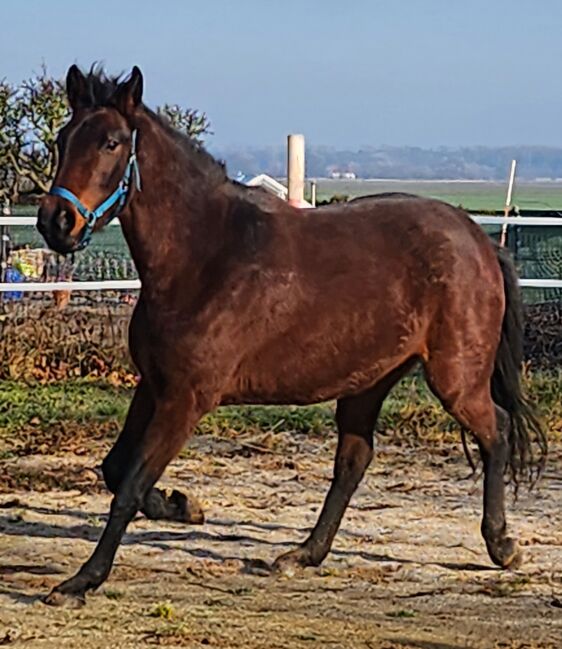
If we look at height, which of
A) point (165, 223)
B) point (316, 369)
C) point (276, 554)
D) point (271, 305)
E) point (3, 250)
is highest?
point (165, 223)

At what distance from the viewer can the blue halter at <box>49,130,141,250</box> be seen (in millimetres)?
5785

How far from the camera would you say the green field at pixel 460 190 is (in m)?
31.5

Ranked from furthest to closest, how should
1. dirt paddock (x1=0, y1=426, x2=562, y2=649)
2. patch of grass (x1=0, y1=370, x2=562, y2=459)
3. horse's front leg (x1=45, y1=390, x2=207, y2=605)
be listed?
patch of grass (x1=0, y1=370, x2=562, y2=459), horse's front leg (x1=45, y1=390, x2=207, y2=605), dirt paddock (x1=0, y1=426, x2=562, y2=649)

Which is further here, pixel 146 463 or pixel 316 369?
pixel 316 369

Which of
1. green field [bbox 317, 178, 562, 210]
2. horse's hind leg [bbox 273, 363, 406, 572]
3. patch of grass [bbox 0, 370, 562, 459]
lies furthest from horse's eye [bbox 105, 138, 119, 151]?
green field [bbox 317, 178, 562, 210]

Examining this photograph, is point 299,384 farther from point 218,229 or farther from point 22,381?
point 22,381

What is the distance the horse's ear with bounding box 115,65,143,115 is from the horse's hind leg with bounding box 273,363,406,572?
1746 mm

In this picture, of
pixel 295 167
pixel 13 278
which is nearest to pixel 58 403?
pixel 13 278

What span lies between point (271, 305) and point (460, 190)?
34.6 m

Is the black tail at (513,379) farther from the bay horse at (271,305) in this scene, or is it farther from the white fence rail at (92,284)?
the white fence rail at (92,284)

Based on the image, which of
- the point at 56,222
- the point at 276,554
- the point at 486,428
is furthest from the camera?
the point at 276,554

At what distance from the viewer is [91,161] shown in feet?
19.3

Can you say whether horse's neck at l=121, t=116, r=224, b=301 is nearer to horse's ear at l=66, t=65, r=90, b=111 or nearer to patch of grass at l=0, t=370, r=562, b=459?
horse's ear at l=66, t=65, r=90, b=111

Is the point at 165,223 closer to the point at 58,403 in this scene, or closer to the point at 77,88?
the point at 77,88
